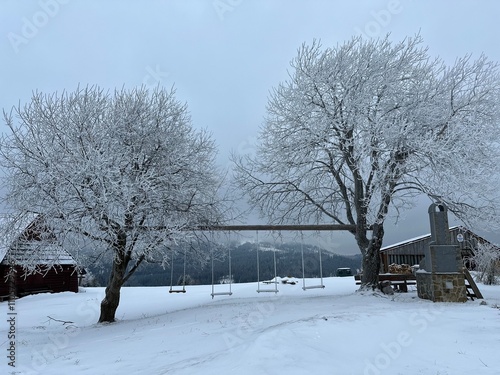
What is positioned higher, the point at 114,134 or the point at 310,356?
the point at 114,134

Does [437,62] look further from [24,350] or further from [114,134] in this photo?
[24,350]

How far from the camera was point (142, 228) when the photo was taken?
11.4 metres

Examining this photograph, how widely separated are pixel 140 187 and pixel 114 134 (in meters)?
2.35

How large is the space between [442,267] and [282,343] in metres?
8.70

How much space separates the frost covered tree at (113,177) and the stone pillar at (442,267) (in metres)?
7.51

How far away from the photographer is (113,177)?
35.0 ft

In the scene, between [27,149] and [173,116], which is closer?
[27,149]

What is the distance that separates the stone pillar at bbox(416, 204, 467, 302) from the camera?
12.1 meters

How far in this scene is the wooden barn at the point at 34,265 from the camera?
1165 centimetres

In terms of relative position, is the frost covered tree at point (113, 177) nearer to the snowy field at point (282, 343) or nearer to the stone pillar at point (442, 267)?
the snowy field at point (282, 343)

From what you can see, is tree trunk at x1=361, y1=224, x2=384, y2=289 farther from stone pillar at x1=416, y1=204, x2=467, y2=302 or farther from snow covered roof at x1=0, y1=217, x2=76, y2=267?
snow covered roof at x1=0, y1=217, x2=76, y2=267

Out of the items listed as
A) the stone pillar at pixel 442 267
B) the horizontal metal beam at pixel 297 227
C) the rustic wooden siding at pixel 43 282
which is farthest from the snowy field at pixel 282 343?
the rustic wooden siding at pixel 43 282

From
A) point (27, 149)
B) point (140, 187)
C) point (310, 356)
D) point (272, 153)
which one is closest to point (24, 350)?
point (140, 187)

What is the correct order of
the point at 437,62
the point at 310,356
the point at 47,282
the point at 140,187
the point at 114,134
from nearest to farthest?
the point at 310,356
the point at 140,187
the point at 114,134
the point at 437,62
the point at 47,282
